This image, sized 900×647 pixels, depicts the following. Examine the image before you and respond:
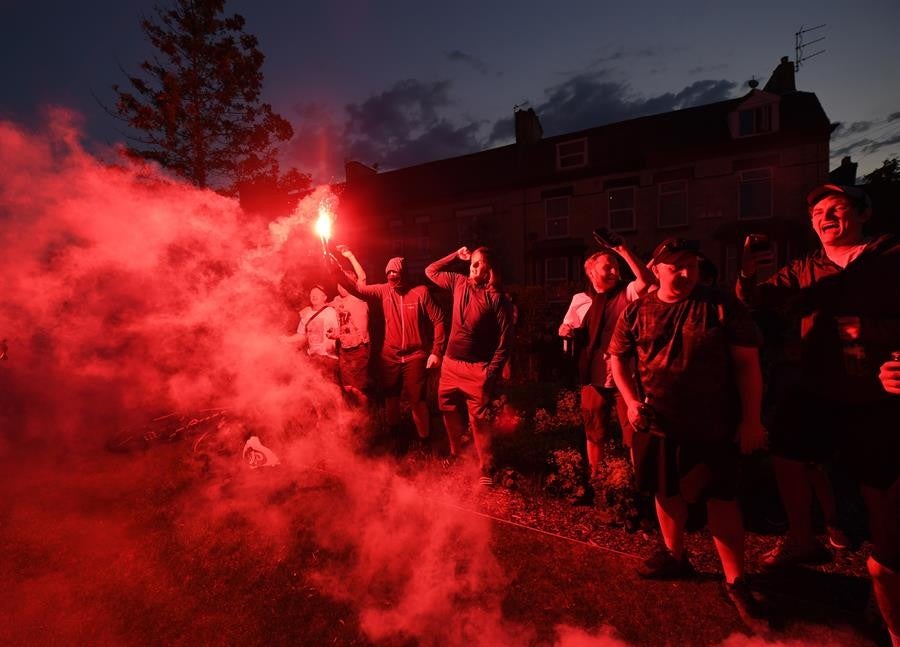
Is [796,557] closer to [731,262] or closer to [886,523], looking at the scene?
[886,523]

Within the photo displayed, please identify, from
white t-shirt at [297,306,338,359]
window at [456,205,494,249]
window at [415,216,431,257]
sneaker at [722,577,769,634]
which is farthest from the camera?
window at [415,216,431,257]

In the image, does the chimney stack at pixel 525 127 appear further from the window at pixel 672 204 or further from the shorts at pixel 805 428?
the shorts at pixel 805 428

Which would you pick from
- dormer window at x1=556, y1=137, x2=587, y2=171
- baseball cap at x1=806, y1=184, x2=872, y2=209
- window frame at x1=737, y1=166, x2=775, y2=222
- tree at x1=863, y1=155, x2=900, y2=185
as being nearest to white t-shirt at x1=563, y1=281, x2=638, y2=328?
baseball cap at x1=806, y1=184, x2=872, y2=209

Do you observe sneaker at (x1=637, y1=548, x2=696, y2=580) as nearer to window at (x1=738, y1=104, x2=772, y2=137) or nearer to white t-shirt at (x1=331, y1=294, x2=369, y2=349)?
white t-shirt at (x1=331, y1=294, x2=369, y2=349)

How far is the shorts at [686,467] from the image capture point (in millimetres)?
2812

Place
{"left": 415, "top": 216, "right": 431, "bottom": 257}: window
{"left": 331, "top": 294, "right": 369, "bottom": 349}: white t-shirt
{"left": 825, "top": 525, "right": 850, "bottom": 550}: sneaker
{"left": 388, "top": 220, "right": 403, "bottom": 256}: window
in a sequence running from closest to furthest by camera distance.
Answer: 1. {"left": 825, "top": 525, "right": 850, "bottom": 550}: sneaker
2. {"left": 331, "top": 294, "right": 369, "bottom": 349}: white t-shirt
3. {"left": 415, "top": 216, "right": 431, "bottom": 257}: window
4. {"left": 388, "top": 220, "right": 403, "bottom": 256}: window

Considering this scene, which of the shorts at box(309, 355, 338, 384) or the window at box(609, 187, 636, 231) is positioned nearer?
the shorts at box(309, 355, 338, 384)

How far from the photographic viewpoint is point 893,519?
8.18 feet

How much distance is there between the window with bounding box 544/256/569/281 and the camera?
76.8 ft

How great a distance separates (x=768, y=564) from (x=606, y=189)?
21.4 meters

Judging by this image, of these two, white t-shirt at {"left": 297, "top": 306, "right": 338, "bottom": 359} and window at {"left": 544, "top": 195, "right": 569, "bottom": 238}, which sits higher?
Answer: window at {"left": 544, "top": 195, "right": 569, "bottom": 238}

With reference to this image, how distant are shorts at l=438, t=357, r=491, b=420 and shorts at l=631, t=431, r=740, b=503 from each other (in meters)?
2.19

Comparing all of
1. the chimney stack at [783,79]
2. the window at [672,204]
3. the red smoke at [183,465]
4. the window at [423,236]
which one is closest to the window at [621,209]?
the window at [672,204]

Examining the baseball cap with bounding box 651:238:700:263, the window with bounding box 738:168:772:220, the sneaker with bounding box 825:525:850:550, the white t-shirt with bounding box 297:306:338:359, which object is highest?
the window with bounding box 738:168:772:220
